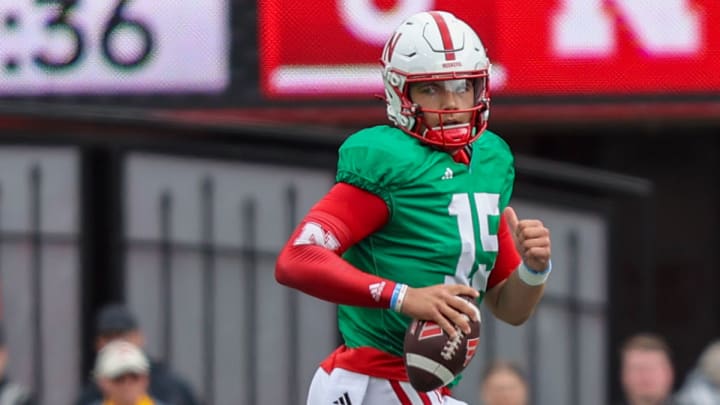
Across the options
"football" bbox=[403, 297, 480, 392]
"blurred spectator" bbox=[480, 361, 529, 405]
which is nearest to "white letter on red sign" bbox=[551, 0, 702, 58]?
"blurred spectator" bbox=[480, 361, 529, 405]

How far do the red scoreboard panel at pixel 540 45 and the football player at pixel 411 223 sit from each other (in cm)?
440

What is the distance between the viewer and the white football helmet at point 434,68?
4820 mm

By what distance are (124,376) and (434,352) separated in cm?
346

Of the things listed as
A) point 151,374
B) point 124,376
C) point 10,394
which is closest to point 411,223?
point 124,376

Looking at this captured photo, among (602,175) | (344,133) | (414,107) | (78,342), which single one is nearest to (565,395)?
(602,175)

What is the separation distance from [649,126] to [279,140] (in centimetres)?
206

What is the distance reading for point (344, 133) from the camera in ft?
32.1

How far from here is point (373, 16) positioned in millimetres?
9344

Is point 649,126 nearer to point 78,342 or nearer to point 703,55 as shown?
point 703,55

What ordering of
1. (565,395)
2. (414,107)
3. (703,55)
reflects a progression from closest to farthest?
(414,107), (703,55), (565,395)

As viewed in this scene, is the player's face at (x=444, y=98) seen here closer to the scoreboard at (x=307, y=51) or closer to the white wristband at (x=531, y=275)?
the white wristband at (x=531, y=275)

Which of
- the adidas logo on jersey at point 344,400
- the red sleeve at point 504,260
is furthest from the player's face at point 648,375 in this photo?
the adidas logo on jersey at point 344,400

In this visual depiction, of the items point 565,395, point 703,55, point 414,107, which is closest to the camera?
point 414,107

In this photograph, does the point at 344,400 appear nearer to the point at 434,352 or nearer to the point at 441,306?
the point at 434,352
